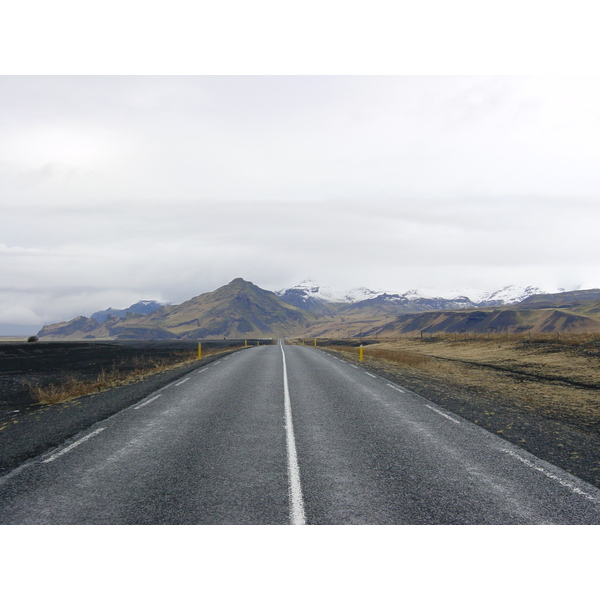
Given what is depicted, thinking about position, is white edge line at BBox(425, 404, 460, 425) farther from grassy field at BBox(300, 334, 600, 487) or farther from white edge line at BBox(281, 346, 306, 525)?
white edge line at BBox(281, 346, 306, 525)

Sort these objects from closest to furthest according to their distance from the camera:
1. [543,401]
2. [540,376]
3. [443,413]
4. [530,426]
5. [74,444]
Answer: [74,444], [530,426], [443,413], [543,401], [540,376]

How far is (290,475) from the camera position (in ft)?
19.3

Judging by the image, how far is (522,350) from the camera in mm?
32438

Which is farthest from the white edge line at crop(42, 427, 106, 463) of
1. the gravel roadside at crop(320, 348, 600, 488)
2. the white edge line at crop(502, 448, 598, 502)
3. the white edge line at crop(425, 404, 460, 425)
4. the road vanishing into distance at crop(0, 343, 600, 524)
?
the gravel roadside at crop(320, 348, 600, 488)

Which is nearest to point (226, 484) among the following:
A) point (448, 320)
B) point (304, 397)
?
point (304, 397)

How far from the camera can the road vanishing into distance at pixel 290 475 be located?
4.72 metres

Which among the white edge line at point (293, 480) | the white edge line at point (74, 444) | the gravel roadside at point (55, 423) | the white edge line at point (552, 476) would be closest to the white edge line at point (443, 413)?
the white edge line at point (552, 476)

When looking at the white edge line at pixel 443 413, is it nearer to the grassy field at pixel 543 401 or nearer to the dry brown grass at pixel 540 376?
the grassy field at pixel 543 401

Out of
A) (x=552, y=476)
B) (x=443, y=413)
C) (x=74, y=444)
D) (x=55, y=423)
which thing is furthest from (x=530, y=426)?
(x=55, y=423)

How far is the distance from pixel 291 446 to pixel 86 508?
11.8 feet

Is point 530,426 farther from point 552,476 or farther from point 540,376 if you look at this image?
point 540,376

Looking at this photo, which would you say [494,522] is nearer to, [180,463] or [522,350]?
[180,463]

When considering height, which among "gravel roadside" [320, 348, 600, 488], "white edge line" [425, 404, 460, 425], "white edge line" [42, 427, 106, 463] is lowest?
"gravel roadside" [320, 348, 600, 488]

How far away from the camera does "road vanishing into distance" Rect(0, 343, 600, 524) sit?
472cm
